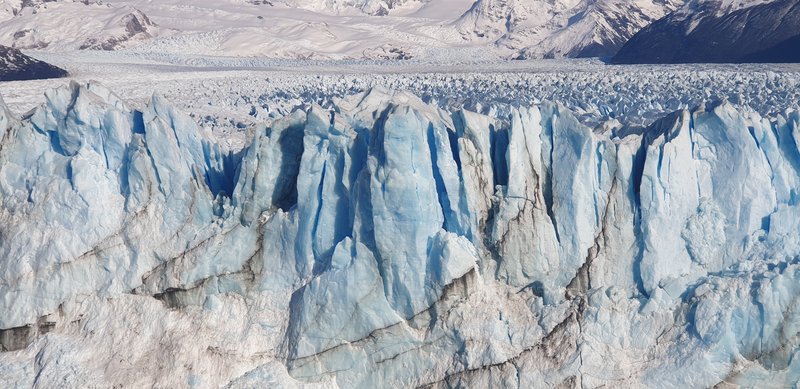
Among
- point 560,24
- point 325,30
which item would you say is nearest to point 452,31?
point 560,24

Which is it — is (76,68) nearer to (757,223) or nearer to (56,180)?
(56,180)

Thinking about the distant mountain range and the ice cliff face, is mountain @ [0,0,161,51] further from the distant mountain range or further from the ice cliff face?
the ice cliff face

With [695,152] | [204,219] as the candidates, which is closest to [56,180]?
[204,219]

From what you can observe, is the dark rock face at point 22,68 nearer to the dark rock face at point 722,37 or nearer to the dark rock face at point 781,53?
the dark rock face at point 722,37

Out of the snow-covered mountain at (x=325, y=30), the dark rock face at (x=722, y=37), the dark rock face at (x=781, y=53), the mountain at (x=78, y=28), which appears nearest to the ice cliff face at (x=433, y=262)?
the dark rock face at (x=781, y=53)

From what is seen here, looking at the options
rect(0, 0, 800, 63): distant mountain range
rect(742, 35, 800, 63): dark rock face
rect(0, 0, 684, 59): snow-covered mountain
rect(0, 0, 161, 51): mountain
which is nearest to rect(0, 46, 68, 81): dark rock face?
rect(0, 0, 800, 63): distant mountain range
